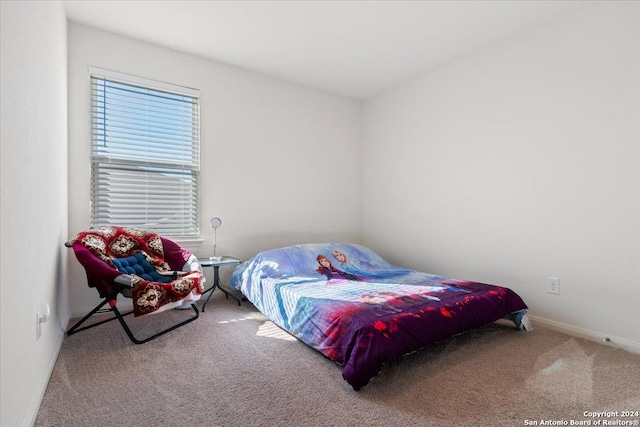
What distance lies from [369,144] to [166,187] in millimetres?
2612

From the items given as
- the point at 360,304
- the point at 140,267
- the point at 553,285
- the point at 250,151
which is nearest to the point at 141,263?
the point at 140,267

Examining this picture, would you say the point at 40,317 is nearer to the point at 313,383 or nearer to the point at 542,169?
the point at 313,383

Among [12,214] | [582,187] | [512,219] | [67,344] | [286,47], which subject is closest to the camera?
[12,214]

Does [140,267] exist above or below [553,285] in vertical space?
above

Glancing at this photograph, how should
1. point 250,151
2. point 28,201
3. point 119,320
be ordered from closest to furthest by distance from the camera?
point 28,201, point 119,320, point 250,151

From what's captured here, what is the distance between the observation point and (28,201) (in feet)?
4.70

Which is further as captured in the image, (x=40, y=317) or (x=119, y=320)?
(x=119, y=320)

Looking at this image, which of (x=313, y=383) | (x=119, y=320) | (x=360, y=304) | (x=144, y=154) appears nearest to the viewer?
(x=313, y=383)

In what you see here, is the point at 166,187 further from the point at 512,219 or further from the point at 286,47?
the point at 512,219

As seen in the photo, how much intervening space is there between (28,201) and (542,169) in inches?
134

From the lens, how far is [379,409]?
1.50 m

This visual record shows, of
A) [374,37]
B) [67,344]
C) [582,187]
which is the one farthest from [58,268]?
[582,187]

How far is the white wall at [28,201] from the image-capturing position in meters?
1.14

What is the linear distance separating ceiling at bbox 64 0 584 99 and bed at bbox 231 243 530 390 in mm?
2007
